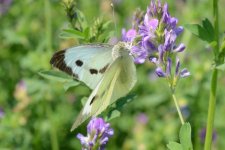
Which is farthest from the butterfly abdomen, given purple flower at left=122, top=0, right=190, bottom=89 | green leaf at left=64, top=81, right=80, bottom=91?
purple flower at left=122, top=0, right=190, bottom=89

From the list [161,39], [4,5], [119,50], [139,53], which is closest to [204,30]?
[161,39]

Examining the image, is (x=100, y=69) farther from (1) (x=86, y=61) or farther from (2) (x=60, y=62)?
(2) (x=60, y=62)

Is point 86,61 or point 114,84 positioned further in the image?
point 114,84

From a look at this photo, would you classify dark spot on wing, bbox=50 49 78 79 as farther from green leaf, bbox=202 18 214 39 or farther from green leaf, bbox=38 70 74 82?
green leaf, bbox=202 18 214 39

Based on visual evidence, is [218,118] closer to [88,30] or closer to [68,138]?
[68,138]

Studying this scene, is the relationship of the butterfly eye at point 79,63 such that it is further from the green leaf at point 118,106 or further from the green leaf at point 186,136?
the green leaf at point 186,136

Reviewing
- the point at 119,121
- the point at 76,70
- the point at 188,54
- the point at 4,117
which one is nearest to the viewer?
the point at 76,70

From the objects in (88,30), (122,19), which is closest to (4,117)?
(88,30)
